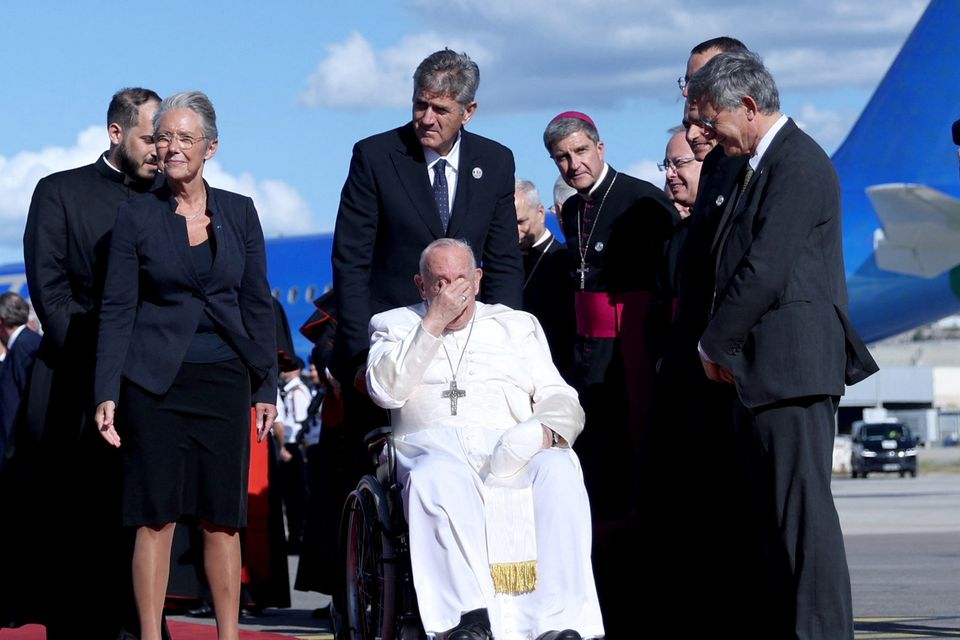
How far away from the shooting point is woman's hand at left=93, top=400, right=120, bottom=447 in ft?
15.1

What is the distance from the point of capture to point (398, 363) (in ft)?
15.1

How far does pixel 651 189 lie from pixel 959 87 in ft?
47.4

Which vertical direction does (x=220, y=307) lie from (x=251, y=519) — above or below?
above

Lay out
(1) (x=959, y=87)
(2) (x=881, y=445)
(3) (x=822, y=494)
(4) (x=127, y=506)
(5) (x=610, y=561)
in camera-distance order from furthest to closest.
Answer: (2) (x=881, y=445) < (1) (x=959, y=87) < (5) (x=610, y=561) < (4) (x=127, y=506) < (3) (x=822, y=494)

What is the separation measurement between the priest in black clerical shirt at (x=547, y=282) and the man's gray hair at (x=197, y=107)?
148 cm

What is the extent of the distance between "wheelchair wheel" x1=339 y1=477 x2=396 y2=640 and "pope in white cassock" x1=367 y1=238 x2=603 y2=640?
0.10 metres

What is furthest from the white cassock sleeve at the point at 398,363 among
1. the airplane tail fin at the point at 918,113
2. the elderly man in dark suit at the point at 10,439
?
the airplane tail fin at the point at 918,113

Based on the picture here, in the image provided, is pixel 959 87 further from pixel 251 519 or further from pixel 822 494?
pixel 822 494

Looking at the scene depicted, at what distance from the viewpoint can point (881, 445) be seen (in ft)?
91.4

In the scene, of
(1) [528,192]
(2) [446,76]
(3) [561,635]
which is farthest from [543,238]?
(3) [561,635]

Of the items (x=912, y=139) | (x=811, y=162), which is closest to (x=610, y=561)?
(x=811, y=162)

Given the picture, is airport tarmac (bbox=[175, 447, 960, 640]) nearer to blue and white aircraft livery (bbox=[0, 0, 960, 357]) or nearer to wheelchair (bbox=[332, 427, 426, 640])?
wheelchair (bbox=[332, 427, 426, 640])

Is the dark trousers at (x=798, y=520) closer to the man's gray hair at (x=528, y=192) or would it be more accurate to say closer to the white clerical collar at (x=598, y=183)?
the white clerical collar at (x=598, y=183)

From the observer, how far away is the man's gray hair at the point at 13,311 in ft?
26.4
